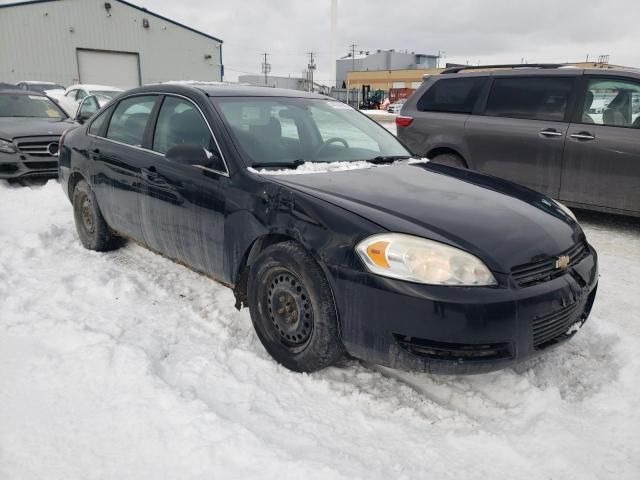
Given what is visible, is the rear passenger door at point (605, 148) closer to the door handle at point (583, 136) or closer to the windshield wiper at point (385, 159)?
the door handle at point (583, 136)

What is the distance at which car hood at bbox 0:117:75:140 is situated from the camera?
311 inches

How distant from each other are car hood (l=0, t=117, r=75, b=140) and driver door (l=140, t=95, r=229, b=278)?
17.4 feet

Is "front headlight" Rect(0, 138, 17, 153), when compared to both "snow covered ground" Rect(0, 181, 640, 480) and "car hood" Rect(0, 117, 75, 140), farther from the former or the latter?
"snow covered ground" Rect(0, 181, 640, 480)

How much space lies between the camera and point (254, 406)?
99.7 inches

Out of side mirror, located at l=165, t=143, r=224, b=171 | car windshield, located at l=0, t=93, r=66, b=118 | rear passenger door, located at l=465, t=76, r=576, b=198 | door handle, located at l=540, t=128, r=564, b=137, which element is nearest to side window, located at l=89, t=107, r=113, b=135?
side mirror, located at l=165, t=143, r=224, b=171

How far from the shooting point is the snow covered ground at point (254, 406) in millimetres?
2139

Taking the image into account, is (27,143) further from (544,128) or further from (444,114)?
(544,128)

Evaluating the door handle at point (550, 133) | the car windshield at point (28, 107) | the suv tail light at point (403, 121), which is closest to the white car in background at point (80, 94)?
the car windshield at point (28, 107)

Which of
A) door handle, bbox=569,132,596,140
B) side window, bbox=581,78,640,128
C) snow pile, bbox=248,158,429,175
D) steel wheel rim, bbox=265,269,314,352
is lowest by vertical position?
steel wheel rim, bbox=265,269,314,352

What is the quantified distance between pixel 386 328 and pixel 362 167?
1323mm

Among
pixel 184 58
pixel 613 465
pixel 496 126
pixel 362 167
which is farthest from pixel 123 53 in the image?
pixel 613 465

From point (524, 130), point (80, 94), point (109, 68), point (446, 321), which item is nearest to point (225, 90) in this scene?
point (446, 321)

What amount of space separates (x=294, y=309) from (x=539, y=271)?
125 centimetres

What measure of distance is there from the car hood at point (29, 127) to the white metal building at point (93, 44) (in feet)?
73.8
